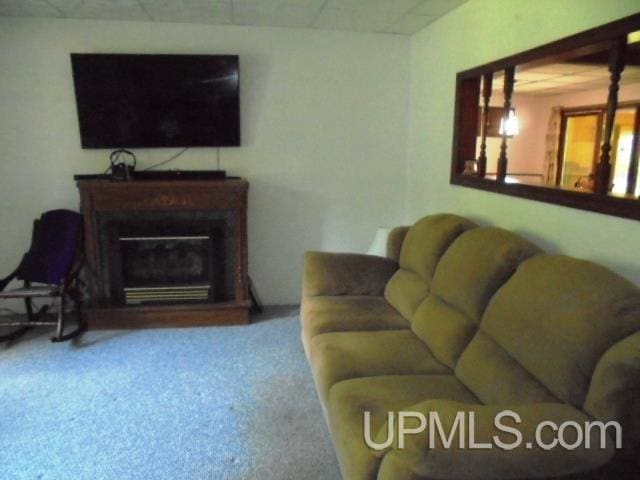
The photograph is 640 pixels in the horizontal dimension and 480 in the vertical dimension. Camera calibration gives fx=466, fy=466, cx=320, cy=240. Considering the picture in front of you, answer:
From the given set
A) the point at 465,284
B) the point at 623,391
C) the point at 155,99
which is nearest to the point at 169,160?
the point at 155,99

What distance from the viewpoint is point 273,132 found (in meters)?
4.09

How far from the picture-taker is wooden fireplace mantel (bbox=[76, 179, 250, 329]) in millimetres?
3586

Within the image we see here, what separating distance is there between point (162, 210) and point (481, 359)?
2707mm

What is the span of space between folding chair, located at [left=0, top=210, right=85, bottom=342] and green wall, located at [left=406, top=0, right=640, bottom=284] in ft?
9.31

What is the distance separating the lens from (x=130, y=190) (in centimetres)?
359

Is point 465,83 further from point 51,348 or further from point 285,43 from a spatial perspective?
point 51,348

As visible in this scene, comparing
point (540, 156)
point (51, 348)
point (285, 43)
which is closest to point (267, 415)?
point (51, 348)

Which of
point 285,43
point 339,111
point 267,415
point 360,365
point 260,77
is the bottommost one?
point 267,415

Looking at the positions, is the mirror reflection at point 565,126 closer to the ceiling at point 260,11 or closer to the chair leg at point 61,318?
the ceiling at point 260,11

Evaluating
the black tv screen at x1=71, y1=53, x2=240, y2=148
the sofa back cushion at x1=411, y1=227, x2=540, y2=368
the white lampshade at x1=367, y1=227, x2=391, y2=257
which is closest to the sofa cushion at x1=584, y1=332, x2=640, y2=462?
the sofa back cushion at x1=411, y1=227, x2=540, y2=368

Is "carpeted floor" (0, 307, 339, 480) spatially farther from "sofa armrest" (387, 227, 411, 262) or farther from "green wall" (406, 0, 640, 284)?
"green wall" (406, 0, 640, 284)

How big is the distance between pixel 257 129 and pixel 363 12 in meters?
1.28

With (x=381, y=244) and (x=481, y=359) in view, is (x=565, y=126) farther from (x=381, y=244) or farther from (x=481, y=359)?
(x=481, y=359)

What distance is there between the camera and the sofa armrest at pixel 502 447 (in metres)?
1.27
